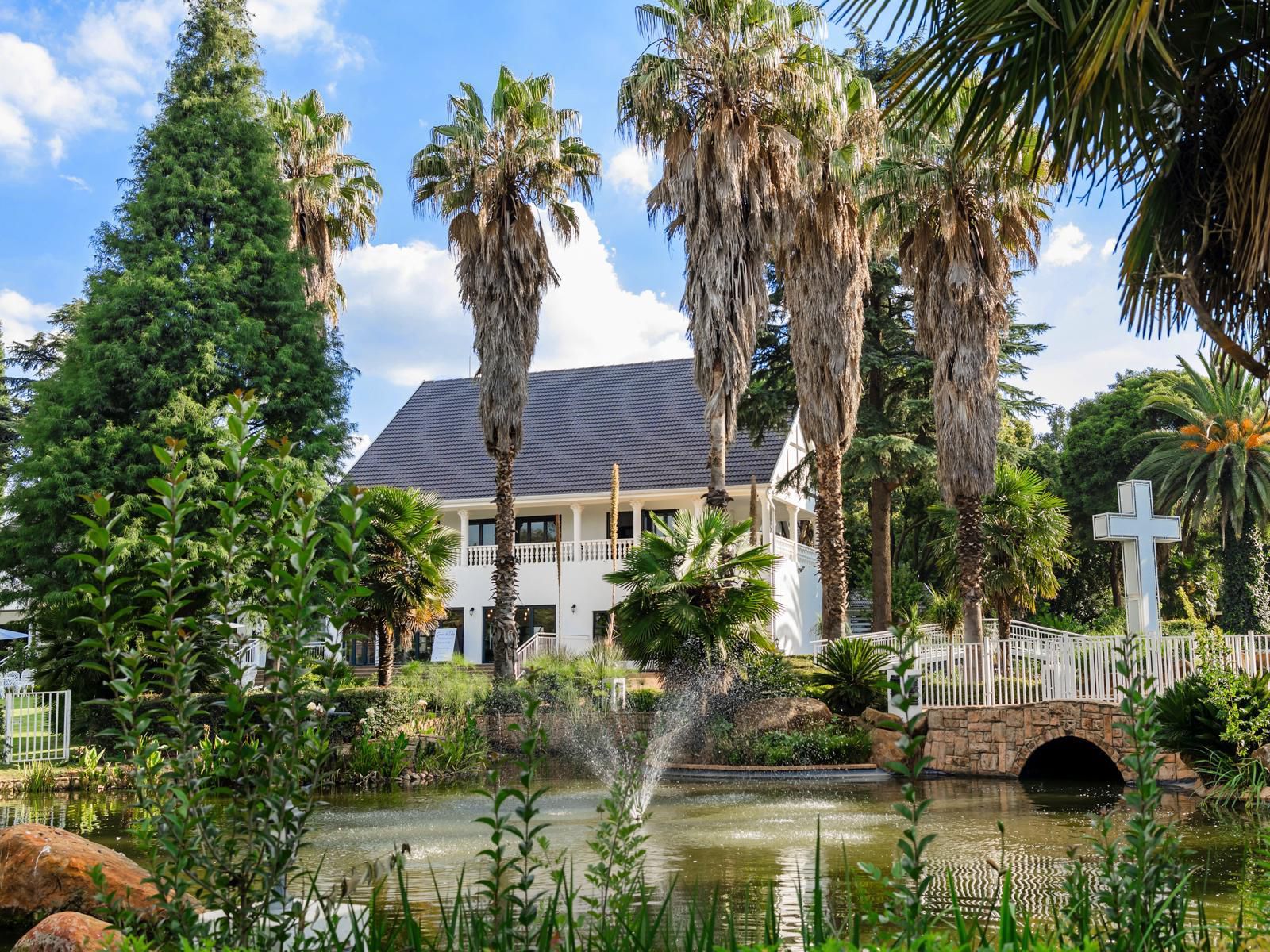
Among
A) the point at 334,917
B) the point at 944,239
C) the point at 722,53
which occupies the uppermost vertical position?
the point at 722,53

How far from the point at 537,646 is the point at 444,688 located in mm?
8869

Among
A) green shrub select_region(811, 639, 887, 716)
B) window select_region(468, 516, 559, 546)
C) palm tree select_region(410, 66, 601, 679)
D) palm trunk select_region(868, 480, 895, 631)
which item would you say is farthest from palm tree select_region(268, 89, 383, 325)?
green shrub select_region(811, 639, 887, 716)

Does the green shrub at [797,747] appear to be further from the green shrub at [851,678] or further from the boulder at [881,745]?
the green shrub at [851,678]

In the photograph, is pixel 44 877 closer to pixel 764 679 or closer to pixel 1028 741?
pixel 764 679

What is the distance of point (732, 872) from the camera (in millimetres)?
9117

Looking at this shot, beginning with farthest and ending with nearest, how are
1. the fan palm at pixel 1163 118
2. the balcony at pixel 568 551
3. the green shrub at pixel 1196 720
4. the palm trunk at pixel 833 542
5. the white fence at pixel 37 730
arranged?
the balcony at pixel 568 551 → the palm trunk at pixel 833 542 → the white fence at pixel 37 730 → the green shrub at pixel 1196 720 → the fan palm at pixel 1163 118

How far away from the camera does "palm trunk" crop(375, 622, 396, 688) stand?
2270 centimetres

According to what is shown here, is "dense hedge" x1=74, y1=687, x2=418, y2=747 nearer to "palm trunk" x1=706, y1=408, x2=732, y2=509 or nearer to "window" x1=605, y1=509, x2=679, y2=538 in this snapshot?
"palm trunk" x1=706, y1=408, x2=732, y2=509

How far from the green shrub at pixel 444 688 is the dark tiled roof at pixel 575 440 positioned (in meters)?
11.7

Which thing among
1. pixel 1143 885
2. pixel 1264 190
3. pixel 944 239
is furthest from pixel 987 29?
pixel 944 239

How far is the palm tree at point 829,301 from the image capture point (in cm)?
2406

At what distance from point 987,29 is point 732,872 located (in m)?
6.60

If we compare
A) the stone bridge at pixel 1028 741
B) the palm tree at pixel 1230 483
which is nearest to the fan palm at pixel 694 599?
the stone bridge at pixel 1028 741

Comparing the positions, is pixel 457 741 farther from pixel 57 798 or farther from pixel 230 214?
pixel 230 214
